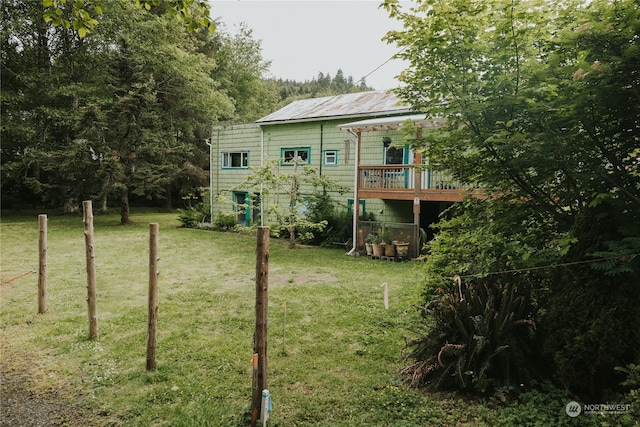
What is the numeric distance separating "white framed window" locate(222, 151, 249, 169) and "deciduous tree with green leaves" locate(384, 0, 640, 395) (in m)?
15.9

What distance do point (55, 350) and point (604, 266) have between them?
257 inches

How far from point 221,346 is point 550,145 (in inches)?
184

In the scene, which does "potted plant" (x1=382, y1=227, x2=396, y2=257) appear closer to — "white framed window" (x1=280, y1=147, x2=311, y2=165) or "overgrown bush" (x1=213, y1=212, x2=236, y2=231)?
"white framed window" (x1=280, y1=147, x2=311, y2=165)

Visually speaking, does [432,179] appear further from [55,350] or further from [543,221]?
[55,350]

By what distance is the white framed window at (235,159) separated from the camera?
19.7 m

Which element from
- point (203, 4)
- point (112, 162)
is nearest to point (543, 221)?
point (203, 4)

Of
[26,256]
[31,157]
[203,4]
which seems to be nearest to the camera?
[203,4]

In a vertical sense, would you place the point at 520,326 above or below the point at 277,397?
above

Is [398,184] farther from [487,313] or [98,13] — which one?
[98,13]

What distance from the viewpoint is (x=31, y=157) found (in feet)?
66.9

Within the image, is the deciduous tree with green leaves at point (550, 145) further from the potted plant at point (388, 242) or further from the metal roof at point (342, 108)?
the metal roof at point (342, 108)

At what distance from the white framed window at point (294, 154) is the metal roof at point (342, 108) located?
127cm

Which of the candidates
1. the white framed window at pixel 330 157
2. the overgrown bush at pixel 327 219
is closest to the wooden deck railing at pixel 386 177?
the overgrown bush at pixel 327 219

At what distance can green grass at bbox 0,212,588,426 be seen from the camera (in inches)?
150
